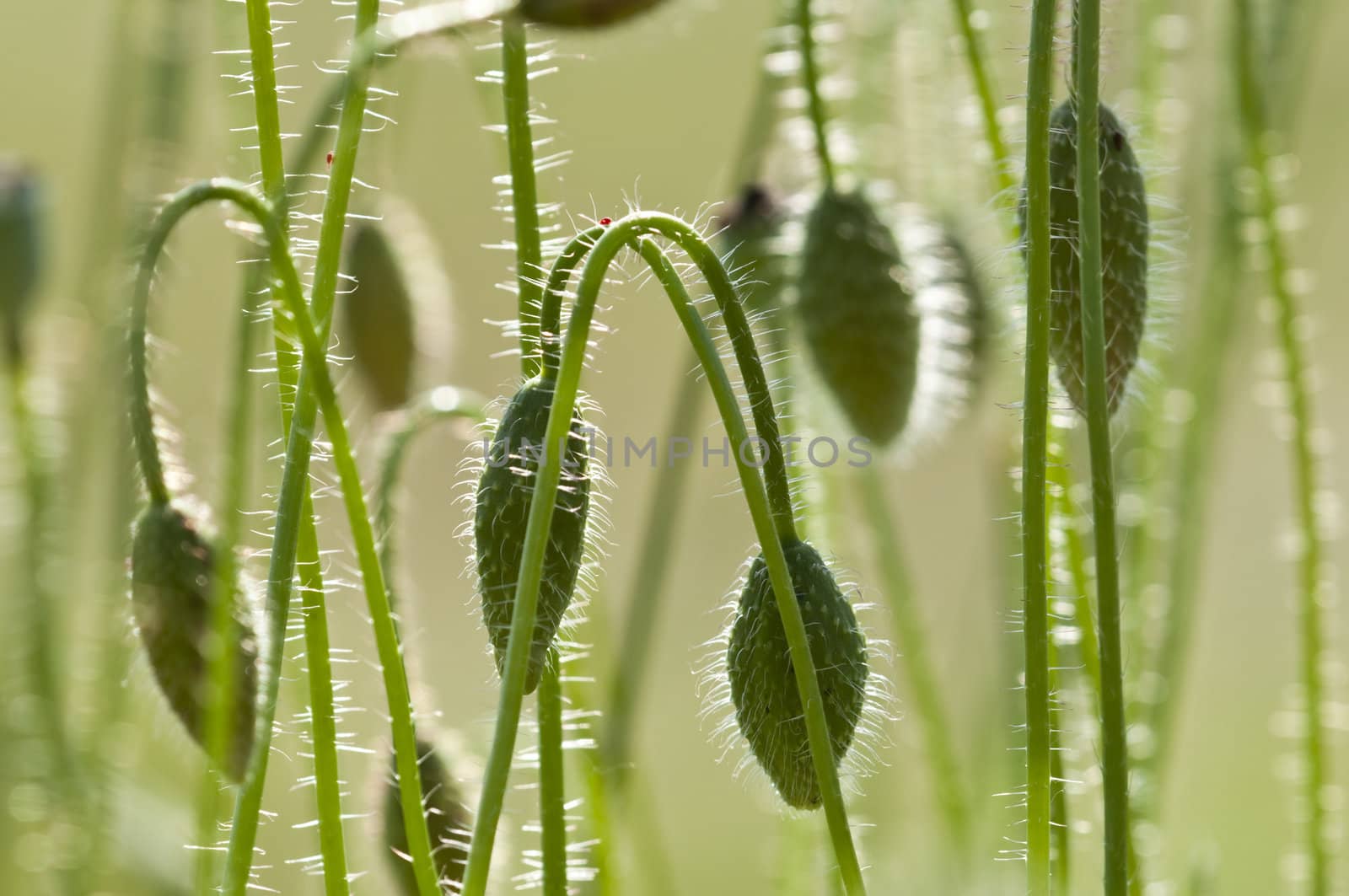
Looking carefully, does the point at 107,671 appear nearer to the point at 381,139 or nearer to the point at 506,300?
the point at 381,139

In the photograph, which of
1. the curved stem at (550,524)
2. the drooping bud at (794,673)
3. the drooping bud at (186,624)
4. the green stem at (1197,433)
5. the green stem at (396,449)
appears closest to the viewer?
the curved stem at (550,524)

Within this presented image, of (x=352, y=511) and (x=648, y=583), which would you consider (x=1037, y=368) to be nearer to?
(x=352, y=511)

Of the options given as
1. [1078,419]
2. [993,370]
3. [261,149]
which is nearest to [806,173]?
[993,370]

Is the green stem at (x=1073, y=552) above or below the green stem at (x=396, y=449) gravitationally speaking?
below

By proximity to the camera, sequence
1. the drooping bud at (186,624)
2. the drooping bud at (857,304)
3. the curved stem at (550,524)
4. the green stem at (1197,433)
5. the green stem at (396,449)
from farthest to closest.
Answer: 1. the green stem at (1197,433)
2. the drooping bud at (857,304)
3. the green stem at (396,449)
4. the drooping bud at (186,624)
5. the curved stem at (550,524)

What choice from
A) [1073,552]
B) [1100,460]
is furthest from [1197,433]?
[1100,460]

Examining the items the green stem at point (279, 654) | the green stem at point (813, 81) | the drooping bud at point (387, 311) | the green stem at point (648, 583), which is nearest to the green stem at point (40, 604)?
A: the drooping bud at point (387, 311)

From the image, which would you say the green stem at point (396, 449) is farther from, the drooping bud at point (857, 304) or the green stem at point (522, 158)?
the drooping bud at point (857, 304)
